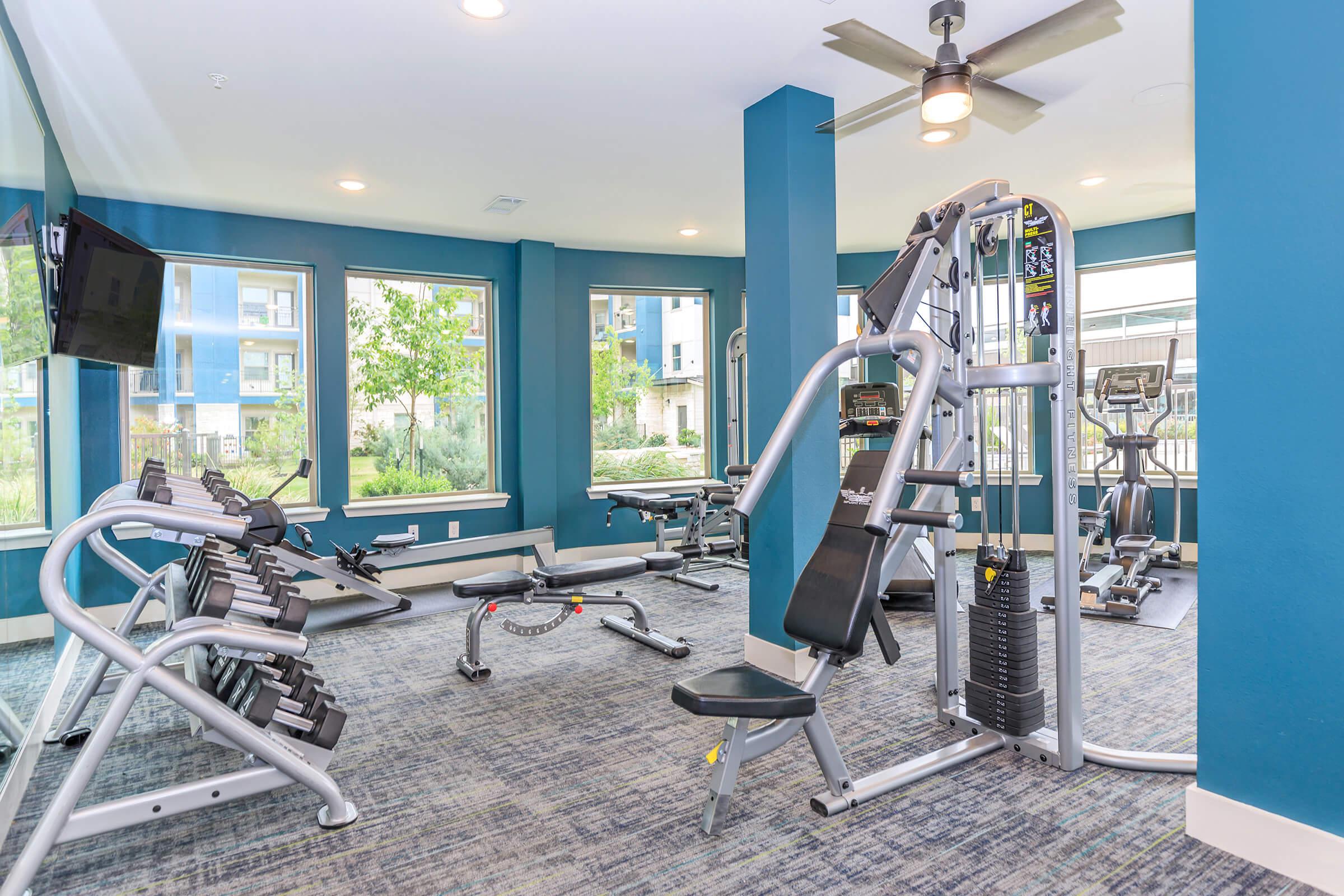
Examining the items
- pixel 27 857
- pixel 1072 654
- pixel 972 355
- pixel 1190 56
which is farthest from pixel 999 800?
pixel 1190 56

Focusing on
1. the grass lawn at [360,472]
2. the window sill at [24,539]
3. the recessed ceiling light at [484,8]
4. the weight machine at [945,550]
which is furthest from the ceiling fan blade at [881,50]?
the grass lawn at [360,472]

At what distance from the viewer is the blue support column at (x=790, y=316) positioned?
10.4 ft

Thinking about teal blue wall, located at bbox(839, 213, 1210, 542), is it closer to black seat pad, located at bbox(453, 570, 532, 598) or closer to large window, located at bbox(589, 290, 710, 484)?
large window, located at bbox(589, 290, 710, 484)

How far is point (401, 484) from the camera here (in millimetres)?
5457

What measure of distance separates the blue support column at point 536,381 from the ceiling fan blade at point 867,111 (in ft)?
9.97

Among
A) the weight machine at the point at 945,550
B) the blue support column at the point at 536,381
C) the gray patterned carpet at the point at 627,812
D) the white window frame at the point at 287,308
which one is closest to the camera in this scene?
the gray patterned carpet at the point at 627,812

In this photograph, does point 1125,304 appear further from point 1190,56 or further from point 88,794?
point 88,794

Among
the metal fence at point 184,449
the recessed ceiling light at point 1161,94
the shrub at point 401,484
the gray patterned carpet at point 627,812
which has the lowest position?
the gray patterned carpet at point 627,812

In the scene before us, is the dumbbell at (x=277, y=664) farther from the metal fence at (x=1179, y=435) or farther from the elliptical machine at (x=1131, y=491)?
the metal fence at (x=1179, y=435)

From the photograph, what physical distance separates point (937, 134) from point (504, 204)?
2.66 m

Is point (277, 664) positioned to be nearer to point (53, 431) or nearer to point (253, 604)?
point (253, 604)

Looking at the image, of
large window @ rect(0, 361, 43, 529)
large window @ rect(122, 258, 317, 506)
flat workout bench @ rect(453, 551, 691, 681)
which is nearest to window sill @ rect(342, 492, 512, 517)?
large window @ rect(122, 258, 317, 506)

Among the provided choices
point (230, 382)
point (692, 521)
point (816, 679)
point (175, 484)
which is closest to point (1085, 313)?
point (692, 521)

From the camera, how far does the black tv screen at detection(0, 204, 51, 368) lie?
2.26 m
